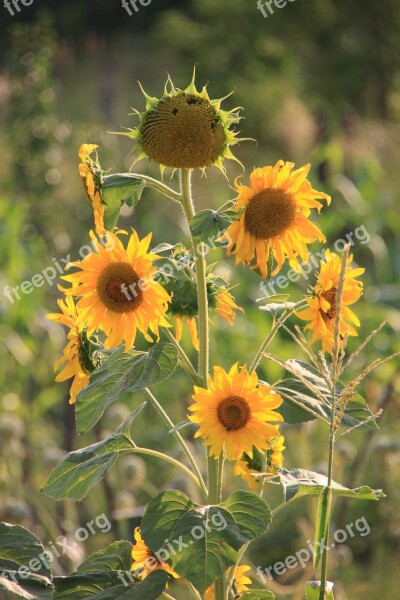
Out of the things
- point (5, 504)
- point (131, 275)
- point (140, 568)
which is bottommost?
point (5, 504)

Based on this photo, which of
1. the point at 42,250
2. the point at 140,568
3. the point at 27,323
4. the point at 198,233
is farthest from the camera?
the point at 42,250

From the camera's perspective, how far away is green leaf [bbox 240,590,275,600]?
35.7 inches

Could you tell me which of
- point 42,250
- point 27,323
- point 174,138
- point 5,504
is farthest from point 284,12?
point 174,138

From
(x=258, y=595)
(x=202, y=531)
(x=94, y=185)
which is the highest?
(x=94, y=185)

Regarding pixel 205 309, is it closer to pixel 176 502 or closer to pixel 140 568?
pixel 176 502

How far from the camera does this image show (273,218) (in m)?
0.87

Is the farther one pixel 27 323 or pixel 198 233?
pixel 27 323

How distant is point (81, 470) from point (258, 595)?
0.22 metres

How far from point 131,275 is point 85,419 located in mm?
142

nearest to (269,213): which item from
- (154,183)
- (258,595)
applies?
(154,183)

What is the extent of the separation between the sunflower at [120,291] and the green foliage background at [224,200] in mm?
127

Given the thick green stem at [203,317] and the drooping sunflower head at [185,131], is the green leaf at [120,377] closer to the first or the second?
the thick green stem at [203,317]

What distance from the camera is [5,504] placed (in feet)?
6.11

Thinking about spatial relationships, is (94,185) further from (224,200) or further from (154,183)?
(224,200)
